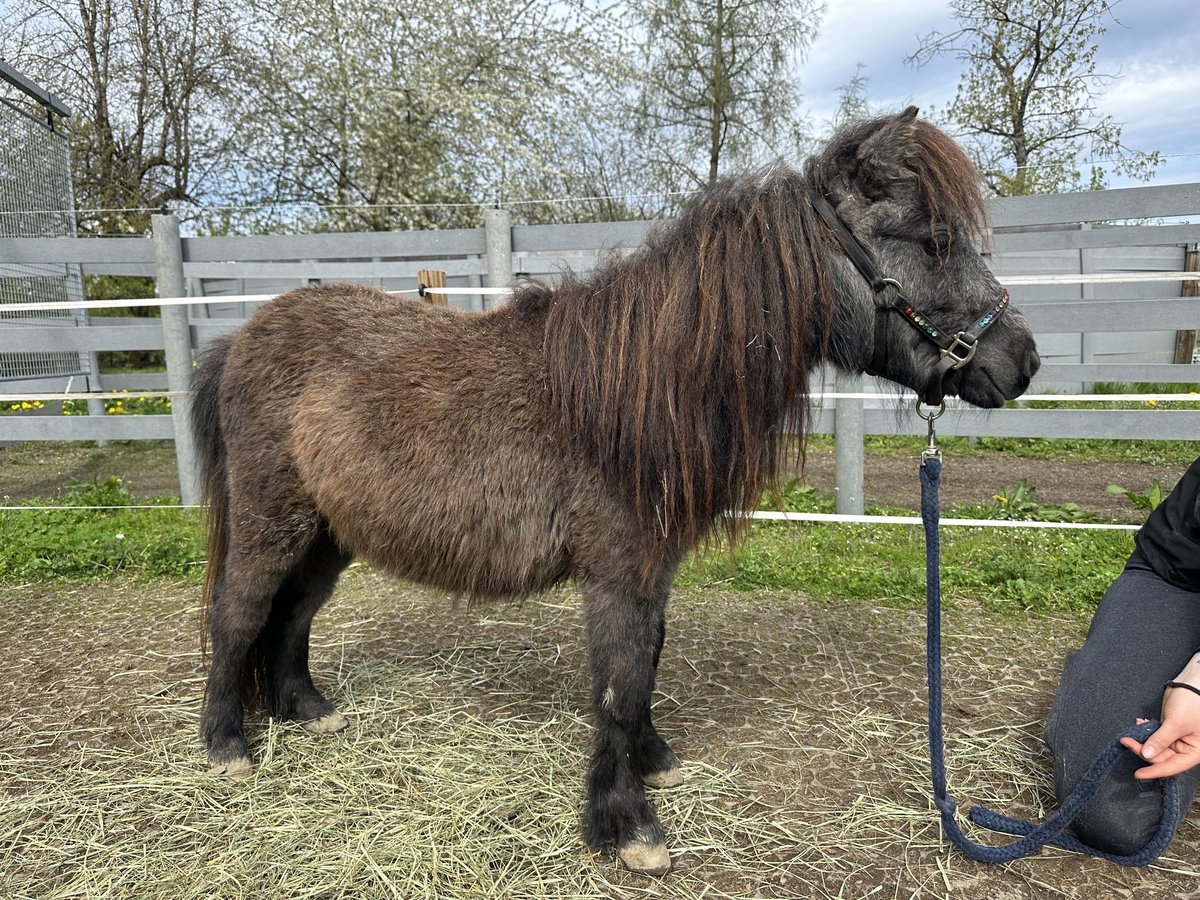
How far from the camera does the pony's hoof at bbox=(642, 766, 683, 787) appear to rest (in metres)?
2.52

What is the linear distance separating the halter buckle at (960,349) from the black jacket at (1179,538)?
110cm

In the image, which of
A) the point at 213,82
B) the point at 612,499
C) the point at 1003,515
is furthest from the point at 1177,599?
the point at 213,82

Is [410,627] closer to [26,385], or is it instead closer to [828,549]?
[828,549]

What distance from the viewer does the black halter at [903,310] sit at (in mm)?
1989

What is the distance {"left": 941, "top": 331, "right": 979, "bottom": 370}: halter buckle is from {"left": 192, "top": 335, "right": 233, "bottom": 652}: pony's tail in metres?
2.75

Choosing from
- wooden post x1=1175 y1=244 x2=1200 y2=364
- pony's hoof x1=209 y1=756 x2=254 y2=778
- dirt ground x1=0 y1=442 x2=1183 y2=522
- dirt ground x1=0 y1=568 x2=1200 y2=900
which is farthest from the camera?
wooden post x1=1175 y1=244 x2=1200 y2=364

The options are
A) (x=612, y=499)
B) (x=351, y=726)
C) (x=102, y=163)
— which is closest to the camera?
(x=612, y=499)

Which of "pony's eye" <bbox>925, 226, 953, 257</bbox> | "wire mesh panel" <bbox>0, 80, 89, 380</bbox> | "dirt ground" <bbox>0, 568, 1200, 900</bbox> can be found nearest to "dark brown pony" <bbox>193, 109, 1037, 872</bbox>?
"pony's eye" <bbox>925, 226, 953, 257</bbox>

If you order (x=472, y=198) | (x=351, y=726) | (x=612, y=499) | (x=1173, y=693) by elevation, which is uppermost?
(x=472, y=198)

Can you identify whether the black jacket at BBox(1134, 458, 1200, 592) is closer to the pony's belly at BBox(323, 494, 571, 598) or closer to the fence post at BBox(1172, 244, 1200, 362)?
the pony's belly at BBox(323, 494, 571, 598)

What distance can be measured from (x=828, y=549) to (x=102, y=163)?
1424cm

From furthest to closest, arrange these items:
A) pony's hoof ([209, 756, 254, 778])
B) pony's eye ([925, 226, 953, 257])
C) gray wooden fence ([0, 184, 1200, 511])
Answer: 1. gray wooden fence ([0, 184, 1200, 511])
2. pony's hoof ([209, 756, 254, 778])
3. pony's eye ([925, 226, 953, 257])

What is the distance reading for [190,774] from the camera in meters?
2.62

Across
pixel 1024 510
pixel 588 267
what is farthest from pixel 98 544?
pixel 1024 510
